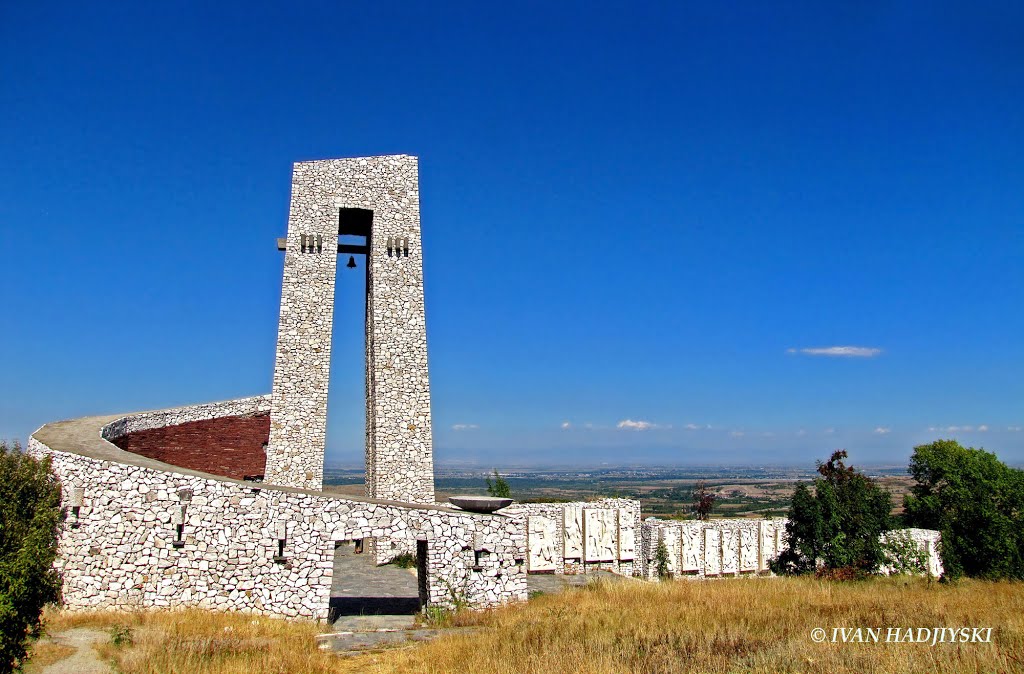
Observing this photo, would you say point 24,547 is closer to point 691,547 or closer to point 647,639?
point 647,639

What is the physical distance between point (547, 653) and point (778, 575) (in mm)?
11369

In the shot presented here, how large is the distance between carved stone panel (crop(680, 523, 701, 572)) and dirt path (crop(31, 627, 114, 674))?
48.4ft

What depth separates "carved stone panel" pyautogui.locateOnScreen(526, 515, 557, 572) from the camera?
800 inches

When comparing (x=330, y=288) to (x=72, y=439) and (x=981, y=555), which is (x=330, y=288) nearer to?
(x=72, y=439)

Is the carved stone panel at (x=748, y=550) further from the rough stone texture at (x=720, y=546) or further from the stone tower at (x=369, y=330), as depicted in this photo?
the stone tower at (x=369, y=330)

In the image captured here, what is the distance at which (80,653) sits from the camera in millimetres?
10883

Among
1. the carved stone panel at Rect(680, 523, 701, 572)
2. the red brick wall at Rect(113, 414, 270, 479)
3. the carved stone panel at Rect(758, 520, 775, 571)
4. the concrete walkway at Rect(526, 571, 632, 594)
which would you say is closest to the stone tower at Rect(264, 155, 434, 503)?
the red brick wall at Rect(113, 414, 270, 479)

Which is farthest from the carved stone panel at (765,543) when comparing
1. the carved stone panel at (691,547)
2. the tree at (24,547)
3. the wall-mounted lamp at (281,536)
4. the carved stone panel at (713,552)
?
the tree at (24,547)

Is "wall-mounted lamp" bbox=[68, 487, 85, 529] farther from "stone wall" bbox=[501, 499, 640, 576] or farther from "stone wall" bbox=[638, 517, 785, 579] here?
"stone wall" bbox=[638, 517, 785, 579]

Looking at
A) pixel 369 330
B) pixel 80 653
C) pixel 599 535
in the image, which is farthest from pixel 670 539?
pixel 80 653

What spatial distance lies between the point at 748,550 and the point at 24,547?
60.5 ft

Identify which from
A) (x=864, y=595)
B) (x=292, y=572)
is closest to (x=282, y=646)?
(x=292, y=572)

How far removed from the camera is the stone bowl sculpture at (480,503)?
15633mm

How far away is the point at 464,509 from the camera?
16.0m
